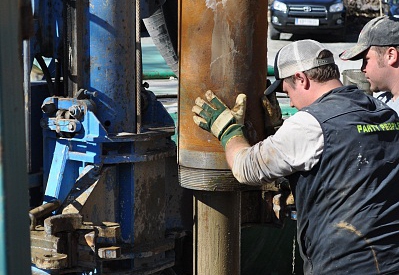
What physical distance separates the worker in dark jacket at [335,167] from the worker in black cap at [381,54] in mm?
506

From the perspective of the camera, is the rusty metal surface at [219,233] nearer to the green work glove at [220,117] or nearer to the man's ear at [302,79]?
the green work glove at [220,117]

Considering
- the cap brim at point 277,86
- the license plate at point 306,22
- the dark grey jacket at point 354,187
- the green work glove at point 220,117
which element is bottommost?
the dark grey jacket at point 354,187

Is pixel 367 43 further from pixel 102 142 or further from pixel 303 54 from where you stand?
pixel 102 142

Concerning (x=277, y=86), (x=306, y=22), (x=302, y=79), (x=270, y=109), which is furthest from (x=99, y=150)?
(x=306, y=22)

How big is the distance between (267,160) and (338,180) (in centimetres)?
28

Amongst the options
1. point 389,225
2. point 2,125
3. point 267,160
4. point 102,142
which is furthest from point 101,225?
point 2,125

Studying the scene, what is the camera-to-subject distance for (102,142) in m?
4.17

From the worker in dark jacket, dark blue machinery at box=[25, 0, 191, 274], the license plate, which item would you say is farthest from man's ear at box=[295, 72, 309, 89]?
the license plate

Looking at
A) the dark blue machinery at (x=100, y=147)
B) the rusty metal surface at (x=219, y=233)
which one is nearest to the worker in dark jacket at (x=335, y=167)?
the rusty metal surface at (x=219, y=233)

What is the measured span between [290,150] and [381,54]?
912 millimetres

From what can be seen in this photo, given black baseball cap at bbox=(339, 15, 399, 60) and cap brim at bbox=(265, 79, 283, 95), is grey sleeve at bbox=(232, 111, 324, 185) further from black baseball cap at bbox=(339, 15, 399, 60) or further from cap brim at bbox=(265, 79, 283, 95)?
black baseball cap at bbox=(339, 15, 399, 60)

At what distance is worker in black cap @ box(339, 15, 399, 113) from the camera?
3.69 m

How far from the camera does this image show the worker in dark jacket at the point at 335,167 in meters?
3.06

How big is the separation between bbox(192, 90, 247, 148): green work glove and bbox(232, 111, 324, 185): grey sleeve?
0.31 metres
